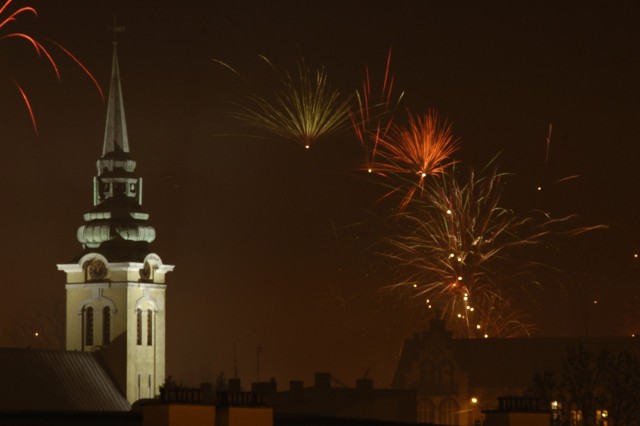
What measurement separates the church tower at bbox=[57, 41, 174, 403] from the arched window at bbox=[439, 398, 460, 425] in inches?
964

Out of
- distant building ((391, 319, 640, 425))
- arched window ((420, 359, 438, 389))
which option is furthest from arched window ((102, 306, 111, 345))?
arched window ((420, 359, 438, 389))

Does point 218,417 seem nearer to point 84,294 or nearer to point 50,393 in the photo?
point 50,393

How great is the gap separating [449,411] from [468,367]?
6.12m

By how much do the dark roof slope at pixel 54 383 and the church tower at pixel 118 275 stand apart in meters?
5.27

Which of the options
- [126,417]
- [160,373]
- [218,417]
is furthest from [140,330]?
[218,417]

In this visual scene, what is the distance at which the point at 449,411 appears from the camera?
148125 mm

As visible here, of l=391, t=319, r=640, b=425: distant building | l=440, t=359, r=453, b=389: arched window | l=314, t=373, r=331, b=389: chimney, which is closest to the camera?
l=314, t=373, r=331, b=389: chimney

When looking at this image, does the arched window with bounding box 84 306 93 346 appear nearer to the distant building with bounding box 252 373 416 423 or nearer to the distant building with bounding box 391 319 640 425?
the distant building with bounding box 252 373 416 423

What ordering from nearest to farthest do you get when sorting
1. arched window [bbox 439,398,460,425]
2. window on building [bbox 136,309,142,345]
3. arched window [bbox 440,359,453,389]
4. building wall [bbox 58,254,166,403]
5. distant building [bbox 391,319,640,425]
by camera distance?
building wall [bbox 58,254,166,403]
window on building [bbox 136,309,142,345]
arched window [bbox 439,398,460,425]
distant building [bbox 391,319,640,425]
arched window [bbox 440,359,453,389]

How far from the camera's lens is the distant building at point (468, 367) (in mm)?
148500

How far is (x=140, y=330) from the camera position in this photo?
13200 cm

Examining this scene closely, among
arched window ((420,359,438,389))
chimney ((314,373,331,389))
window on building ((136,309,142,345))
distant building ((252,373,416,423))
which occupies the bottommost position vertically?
distant building ((252,373,416,423))

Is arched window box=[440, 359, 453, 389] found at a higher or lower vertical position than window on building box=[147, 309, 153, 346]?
lower

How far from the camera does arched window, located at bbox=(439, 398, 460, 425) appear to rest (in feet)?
484
